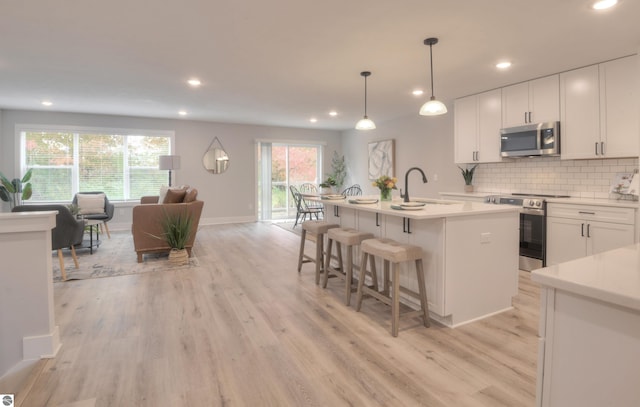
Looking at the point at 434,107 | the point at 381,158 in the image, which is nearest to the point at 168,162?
the point at 381,158

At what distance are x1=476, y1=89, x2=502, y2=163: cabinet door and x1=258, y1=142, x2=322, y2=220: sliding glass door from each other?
484 centimetres

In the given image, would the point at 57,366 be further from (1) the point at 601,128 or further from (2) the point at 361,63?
(1) the point at 601,128

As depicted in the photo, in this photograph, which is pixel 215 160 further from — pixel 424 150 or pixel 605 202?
pixel 605 202

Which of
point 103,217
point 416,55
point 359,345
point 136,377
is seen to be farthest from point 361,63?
point 103,217

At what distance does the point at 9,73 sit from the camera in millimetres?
4176

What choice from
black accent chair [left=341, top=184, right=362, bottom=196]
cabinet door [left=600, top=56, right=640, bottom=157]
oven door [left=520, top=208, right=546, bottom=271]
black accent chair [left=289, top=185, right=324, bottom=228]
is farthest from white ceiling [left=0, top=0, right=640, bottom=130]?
black accent chair [left=341, top=184, right=362, bottom=196]

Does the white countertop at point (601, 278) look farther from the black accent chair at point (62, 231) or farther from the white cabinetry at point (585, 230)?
the black accent chair at point (62, 231)

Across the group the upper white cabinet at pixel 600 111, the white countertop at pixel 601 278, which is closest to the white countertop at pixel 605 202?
the upper white cabinet at pixel 600 111

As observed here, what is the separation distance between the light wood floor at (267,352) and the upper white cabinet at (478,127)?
85.2 inches

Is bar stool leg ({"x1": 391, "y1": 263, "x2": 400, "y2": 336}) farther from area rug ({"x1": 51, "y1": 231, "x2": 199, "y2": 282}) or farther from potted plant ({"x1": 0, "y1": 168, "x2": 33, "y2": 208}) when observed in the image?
potted plant ({"x1": 0, "y1": 168, "x2": 33, "y2": 208})

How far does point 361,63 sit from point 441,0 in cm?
141

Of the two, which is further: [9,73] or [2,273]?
[9,73]

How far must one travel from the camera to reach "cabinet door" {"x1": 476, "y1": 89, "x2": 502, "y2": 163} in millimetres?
4832

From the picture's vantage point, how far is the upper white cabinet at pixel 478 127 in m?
4.87
